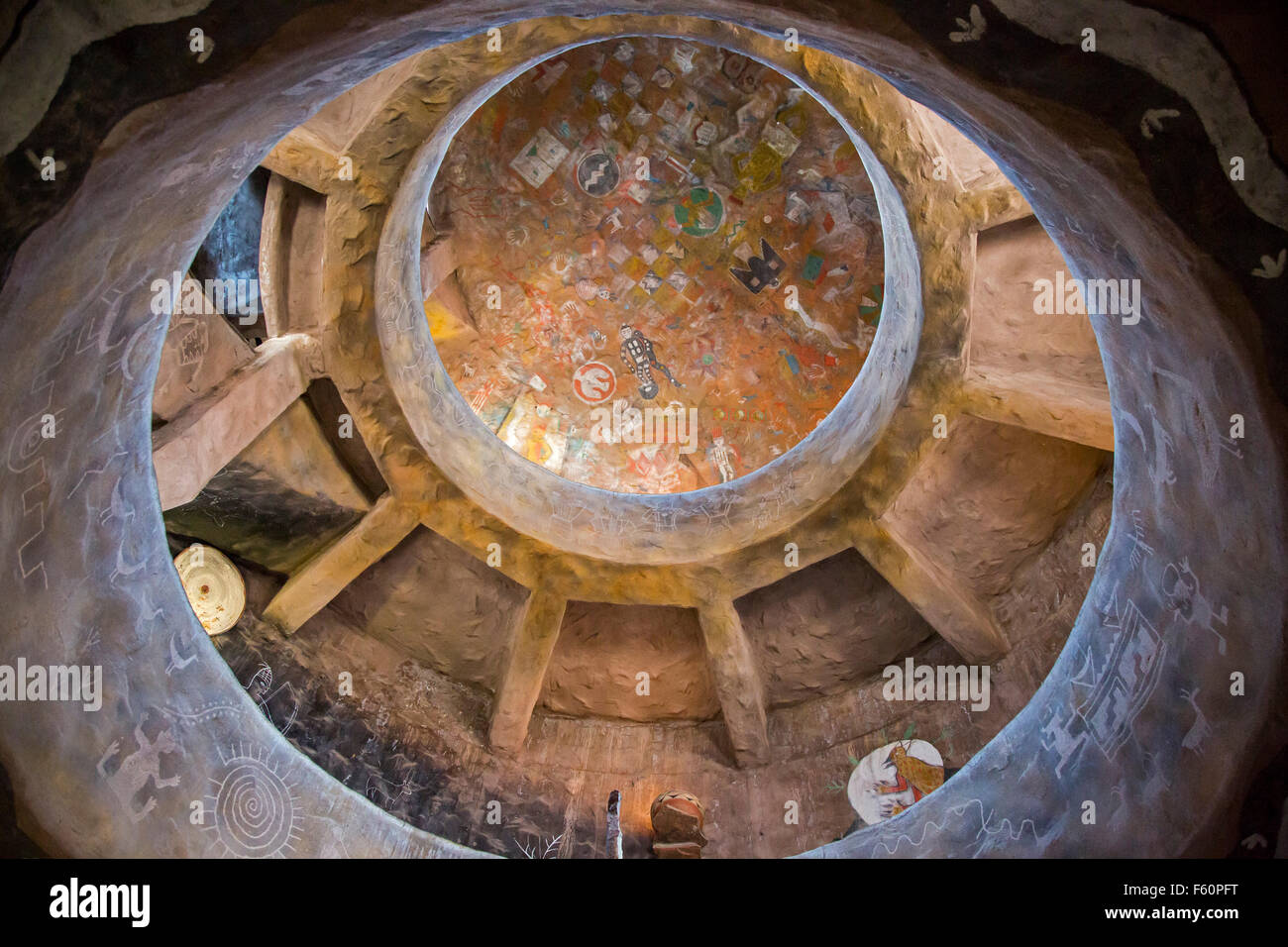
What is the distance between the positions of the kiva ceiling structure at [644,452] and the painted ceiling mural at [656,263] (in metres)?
0.05

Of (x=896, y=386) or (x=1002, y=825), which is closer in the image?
(x=1002, y=825)

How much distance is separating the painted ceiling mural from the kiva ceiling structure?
0.16ft

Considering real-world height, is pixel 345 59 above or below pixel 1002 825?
above

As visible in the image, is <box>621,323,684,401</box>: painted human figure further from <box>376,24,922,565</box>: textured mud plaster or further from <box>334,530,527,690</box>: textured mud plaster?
<box>334,530,527,690</box>: textured mud plaster

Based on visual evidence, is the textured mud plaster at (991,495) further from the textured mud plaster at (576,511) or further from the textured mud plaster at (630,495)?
the textured mud plaster at (630,495)

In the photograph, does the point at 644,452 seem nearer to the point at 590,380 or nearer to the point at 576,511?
the point at 590,380

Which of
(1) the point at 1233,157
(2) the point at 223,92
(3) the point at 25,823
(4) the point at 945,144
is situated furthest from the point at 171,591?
(4) the point at 945,144

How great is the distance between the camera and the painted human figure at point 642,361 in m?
13.8

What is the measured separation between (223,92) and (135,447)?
2.37m

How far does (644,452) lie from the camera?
13836mm

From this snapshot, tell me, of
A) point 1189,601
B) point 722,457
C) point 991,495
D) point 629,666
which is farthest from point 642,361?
point 1189,601

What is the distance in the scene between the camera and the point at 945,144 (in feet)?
25.9

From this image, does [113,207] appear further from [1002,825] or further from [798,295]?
[798,295]

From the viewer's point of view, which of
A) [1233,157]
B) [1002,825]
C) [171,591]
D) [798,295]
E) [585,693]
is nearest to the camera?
[1233,157]
